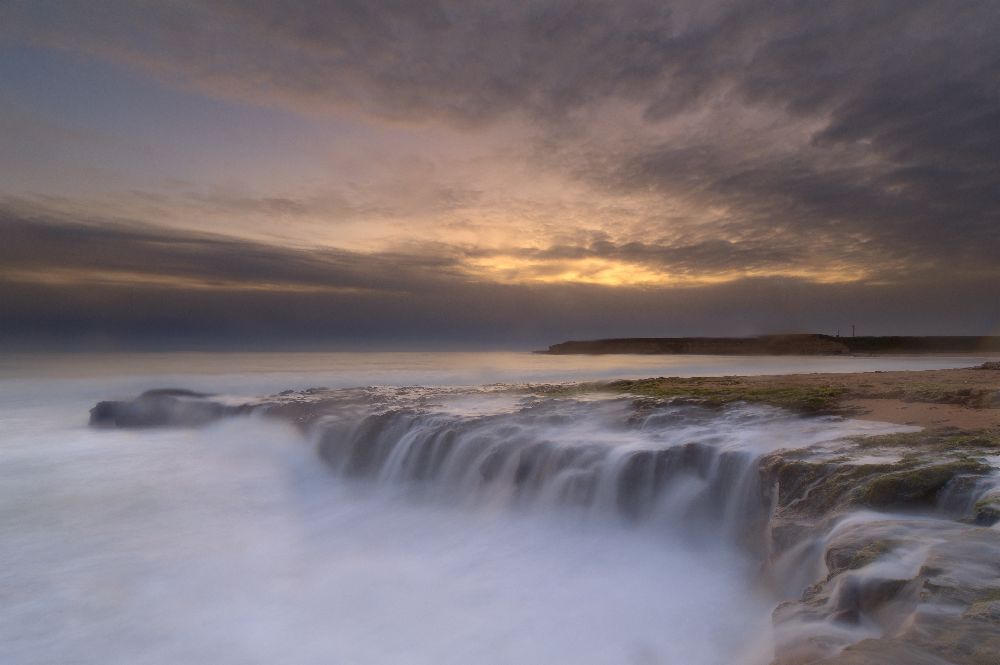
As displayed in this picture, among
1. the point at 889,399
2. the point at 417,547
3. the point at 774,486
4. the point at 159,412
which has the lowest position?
the point at 417,547

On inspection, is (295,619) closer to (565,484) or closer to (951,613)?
(565,484)

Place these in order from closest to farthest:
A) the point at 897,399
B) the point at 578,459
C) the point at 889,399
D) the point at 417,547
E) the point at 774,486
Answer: the point at 774,486, the point at 417,547, the point at 578,459, the point at 897,399, the point at 889,399

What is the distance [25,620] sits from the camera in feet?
24.6

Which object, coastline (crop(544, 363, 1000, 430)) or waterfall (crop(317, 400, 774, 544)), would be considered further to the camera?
coastline (crop(544, 363, 1000, 430))

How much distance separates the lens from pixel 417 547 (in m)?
9.47

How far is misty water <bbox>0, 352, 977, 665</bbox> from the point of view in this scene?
6590 mm

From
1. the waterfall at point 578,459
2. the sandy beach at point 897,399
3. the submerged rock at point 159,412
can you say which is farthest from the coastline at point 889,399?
the submerged rock at point 159,412

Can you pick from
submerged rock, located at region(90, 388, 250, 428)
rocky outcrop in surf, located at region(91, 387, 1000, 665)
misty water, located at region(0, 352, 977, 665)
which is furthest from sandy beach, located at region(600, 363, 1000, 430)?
submerged rock, located at region(90, 388, 250, 428)

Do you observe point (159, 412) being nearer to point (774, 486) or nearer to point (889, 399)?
point (774, 486)

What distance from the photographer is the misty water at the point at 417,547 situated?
6.59 metres

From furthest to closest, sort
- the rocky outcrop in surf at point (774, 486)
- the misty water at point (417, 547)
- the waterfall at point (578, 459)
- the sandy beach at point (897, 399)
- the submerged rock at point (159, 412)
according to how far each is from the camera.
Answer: the submerged rock at point (159, 412) → the sandy beach at point (897, 399) → the waterfall at point (578, 459) → the misty water at point (417, 547) → the rocky outcrop in surf at point (774, 486)

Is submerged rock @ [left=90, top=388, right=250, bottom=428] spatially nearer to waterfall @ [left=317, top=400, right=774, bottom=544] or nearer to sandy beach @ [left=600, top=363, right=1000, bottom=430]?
waterfall @ [left=317, top=400, right=774, bottom=544]

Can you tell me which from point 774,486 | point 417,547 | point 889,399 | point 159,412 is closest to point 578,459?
point 417,547

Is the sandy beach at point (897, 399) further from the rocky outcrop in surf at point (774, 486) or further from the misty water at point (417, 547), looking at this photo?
the misty water at point (417, 547)
